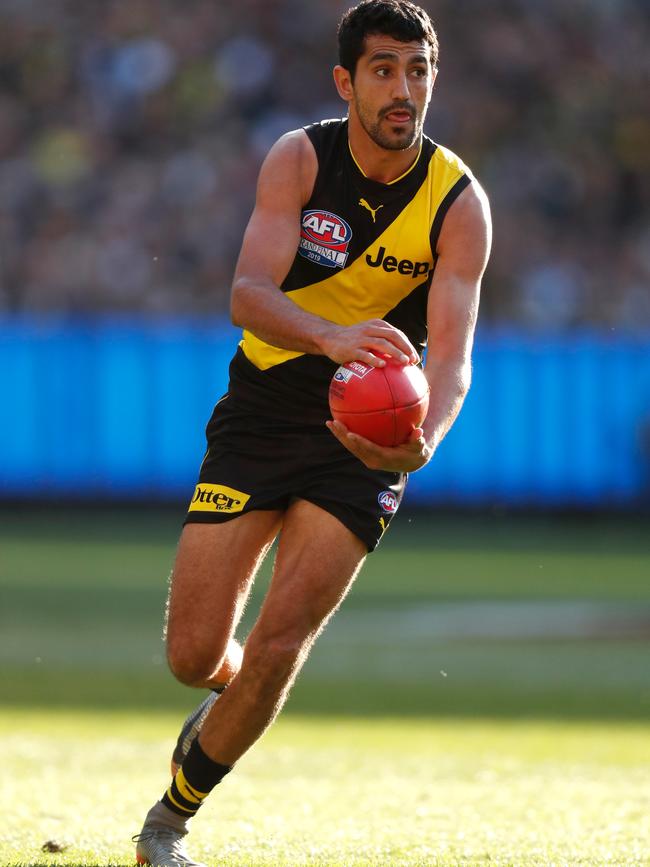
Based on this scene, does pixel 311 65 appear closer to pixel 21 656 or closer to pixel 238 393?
pixel 21 656

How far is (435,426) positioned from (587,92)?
80.2ft

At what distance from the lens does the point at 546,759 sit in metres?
9.26

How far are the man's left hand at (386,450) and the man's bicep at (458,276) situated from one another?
1.95 feet

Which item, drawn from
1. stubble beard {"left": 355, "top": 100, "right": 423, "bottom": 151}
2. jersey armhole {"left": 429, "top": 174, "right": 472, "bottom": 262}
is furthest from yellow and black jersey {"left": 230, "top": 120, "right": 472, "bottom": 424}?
stubble beard {"left": 355, "top": 100, "right": 423, "bottom": 151}

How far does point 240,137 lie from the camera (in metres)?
28.8

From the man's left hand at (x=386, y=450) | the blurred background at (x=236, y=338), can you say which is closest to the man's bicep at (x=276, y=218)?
the man's left hand at (x=386, y=450)

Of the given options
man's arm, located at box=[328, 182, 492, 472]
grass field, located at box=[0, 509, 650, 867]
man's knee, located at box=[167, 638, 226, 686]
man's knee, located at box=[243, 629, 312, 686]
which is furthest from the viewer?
grass field, located at box=[0, 509, 650, 867]

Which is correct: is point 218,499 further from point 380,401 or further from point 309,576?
point 380,401

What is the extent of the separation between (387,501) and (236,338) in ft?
57.2

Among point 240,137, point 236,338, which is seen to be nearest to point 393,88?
point 236,338

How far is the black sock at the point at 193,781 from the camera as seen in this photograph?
611 centimetres

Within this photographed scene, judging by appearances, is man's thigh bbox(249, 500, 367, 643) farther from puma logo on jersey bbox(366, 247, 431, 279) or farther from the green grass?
puma logo on jersey bbox(366, 247, 431, 279)

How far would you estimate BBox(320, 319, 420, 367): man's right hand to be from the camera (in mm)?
5559

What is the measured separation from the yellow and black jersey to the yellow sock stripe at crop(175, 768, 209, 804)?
1488 mm
